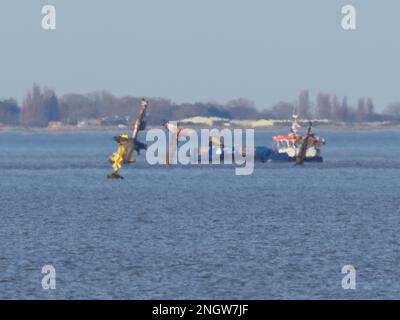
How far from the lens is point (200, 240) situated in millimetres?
73750

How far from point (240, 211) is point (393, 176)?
67.1 metres

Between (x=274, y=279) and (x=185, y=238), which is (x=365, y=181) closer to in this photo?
(x=185, y=238)

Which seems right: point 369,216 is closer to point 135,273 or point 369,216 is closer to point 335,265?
point 335,265

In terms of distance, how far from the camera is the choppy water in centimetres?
5547

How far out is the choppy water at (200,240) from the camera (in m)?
55.5

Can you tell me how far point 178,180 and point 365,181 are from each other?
2222 centimetres

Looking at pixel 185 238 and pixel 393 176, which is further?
pixel 393 176

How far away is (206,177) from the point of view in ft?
529
